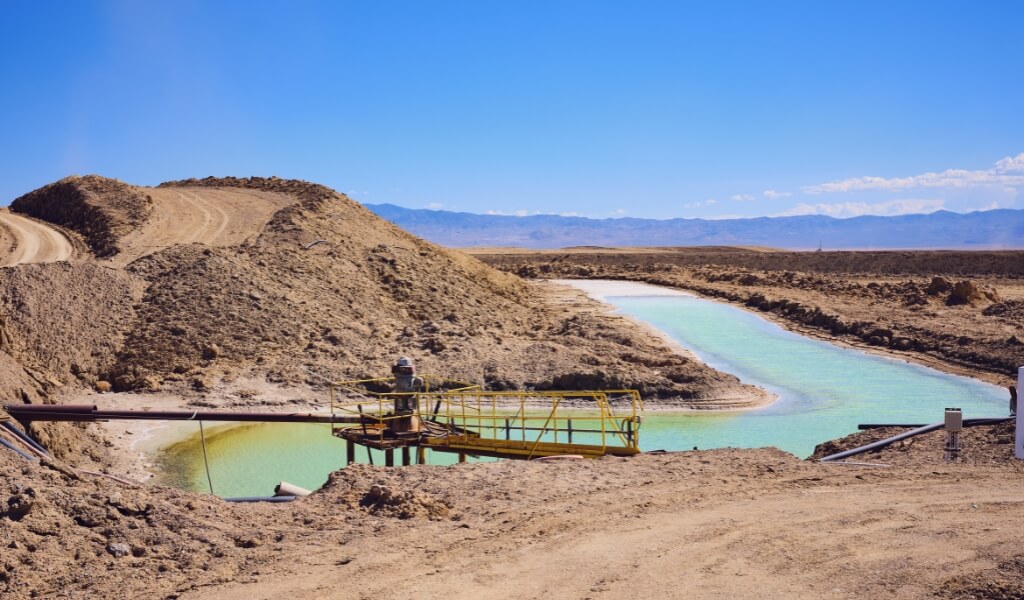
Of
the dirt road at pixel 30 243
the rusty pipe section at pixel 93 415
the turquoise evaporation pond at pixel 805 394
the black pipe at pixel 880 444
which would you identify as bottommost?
the turquoise evaporation pond at pixel 805 394

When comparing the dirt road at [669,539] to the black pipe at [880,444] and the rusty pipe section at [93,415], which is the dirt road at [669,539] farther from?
the rusty pipe section at [93,415]

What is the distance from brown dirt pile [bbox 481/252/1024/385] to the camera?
29344mm

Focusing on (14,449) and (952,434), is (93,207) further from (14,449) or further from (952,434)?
(952,434)

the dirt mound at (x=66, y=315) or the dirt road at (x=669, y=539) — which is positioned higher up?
the dirt mound at (x=66, y=315)

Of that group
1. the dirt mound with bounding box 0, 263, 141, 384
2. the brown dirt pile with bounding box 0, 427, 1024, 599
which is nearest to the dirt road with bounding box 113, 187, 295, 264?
the dirt mound with bounding box 0, 263, 141, 384

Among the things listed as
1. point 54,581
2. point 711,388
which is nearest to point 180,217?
point 711,388

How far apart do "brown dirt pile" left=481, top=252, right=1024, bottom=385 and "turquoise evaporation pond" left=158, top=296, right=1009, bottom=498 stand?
167 centimetres

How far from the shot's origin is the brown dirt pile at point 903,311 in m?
29.3

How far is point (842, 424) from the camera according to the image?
20.8 metres

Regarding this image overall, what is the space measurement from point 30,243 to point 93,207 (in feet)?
13.1

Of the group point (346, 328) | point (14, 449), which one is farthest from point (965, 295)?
point (14, 449)

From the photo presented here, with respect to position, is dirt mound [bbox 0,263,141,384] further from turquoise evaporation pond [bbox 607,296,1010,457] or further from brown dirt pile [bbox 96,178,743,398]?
turquoise evaporation pond [bbox 607,296,1010,457]

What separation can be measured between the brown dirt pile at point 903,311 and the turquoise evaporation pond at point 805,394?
4.89ft

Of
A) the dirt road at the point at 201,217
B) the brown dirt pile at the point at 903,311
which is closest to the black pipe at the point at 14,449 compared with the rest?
the dirt road at the point at 201,217
